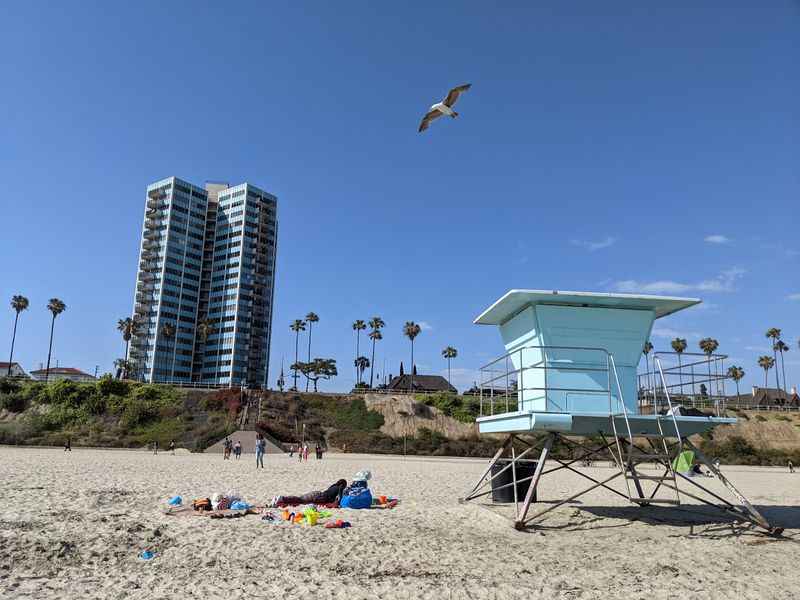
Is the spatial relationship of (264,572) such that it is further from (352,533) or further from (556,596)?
(556,596)

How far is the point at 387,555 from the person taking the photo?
8.88m

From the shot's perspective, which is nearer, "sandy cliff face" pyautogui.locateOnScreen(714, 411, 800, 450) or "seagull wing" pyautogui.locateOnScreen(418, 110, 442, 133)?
"seagull wing" pyautogui.locateOnScreen(418, 110, 442, 133)

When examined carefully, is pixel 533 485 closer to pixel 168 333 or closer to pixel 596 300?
pixel 596 300

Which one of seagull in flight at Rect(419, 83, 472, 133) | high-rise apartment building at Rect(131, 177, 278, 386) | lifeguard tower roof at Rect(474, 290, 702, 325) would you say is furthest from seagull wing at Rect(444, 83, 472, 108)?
high-rise apartment building at Rect(131, 177, 278, 386)

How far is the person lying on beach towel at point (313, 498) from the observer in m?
13.4

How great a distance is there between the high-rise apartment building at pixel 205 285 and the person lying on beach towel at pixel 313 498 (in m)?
112

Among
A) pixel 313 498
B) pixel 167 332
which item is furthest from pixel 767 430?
pixel 167 332

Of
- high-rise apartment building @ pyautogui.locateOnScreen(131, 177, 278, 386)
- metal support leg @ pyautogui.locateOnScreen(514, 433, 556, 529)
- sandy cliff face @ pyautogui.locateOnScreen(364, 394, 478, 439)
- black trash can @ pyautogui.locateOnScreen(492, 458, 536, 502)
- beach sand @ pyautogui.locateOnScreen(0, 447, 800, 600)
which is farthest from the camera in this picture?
high-rise apartment building @ pyautogui.locateOnScreen(131, 177, 278, 386)

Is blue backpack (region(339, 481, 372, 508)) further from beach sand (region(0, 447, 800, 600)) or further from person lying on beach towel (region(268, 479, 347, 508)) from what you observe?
beach sand (region(0, 447, 800, 600))

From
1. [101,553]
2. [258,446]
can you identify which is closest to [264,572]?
[101,553]

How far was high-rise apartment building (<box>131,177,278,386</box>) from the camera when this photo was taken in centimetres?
12400

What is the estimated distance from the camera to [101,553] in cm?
846

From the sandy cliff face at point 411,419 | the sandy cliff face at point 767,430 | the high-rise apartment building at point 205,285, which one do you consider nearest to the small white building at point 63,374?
the high-rise apartment building at point 205,285

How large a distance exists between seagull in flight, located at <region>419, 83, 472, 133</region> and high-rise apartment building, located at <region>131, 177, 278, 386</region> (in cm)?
11325
